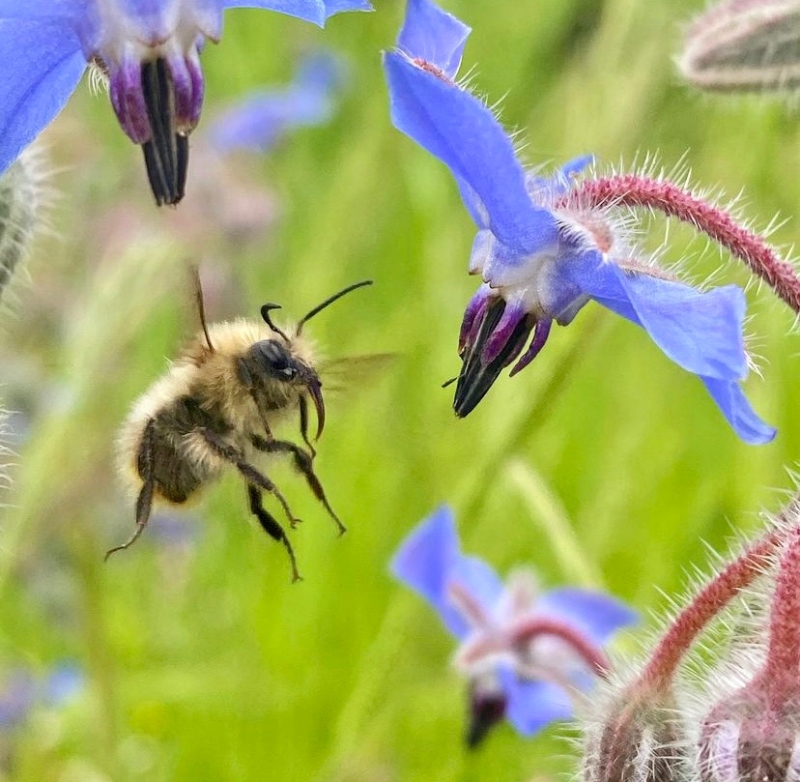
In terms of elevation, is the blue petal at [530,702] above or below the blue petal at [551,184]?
below

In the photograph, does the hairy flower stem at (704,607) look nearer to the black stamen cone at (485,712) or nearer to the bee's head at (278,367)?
the bee's head at (278,367)

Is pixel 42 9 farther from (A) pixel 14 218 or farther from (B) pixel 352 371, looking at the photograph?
(B) pixel 352 371

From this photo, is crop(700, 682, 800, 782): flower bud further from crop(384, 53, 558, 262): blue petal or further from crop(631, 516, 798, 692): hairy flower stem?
crop(384, 53, 558, 262): blue petal

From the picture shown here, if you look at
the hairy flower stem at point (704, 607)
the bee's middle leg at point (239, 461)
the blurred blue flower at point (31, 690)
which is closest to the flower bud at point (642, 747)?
the hairy flower stem at point (704, 607)

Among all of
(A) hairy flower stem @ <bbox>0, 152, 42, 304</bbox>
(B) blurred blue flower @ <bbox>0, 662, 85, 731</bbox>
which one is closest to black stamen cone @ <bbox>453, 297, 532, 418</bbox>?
→ (A) hairy flower stem @ <bbox>0, 152, 42, 304</bbox>

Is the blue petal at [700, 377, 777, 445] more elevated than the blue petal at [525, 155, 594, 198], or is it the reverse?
the blue petal at [525, 155, 594, 198]
